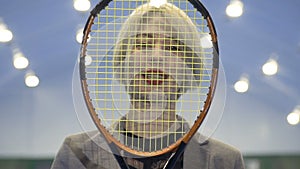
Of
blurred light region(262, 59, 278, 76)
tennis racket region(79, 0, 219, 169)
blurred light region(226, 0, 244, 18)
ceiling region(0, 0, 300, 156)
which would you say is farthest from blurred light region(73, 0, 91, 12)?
tennis racket region(79, 0, 219, 169)

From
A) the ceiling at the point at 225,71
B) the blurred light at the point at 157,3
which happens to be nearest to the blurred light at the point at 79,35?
the ceiling at the point at 225,71

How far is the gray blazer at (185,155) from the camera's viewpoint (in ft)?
4.05

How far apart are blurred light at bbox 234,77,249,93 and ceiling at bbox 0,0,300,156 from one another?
0.01 m

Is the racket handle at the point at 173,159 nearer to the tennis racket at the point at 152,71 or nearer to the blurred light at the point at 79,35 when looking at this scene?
the tennis racket at the point at 152,71

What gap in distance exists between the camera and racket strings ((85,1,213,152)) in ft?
3.87

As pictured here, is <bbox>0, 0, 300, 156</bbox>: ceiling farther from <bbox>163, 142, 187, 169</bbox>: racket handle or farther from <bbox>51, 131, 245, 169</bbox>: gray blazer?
<bbox>163, 142, 187, 169</bbox>: racket handle

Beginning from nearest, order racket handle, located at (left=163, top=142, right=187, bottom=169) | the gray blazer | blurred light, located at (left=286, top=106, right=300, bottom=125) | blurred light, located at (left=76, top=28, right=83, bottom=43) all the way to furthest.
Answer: racket handle, located at (left=163, top=142, right=187, bottom=169), the gray blazer, blurred light, located at (left=76, top=28, right=83, bottom=43), blurred light, located at (left=286, top=106, right=300, bottom=125)

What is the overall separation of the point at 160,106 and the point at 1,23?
903 mm

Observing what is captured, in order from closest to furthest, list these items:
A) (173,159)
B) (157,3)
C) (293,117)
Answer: (173,159) < (157,3) < (293,117)

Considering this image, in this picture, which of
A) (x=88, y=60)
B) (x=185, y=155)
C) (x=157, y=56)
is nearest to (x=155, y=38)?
(x=157, y=56)

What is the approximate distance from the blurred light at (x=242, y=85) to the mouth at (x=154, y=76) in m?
0.78

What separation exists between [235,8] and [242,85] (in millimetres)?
244

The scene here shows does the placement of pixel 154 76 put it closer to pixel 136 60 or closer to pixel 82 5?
pixel 136 60

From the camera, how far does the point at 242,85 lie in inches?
76.7
